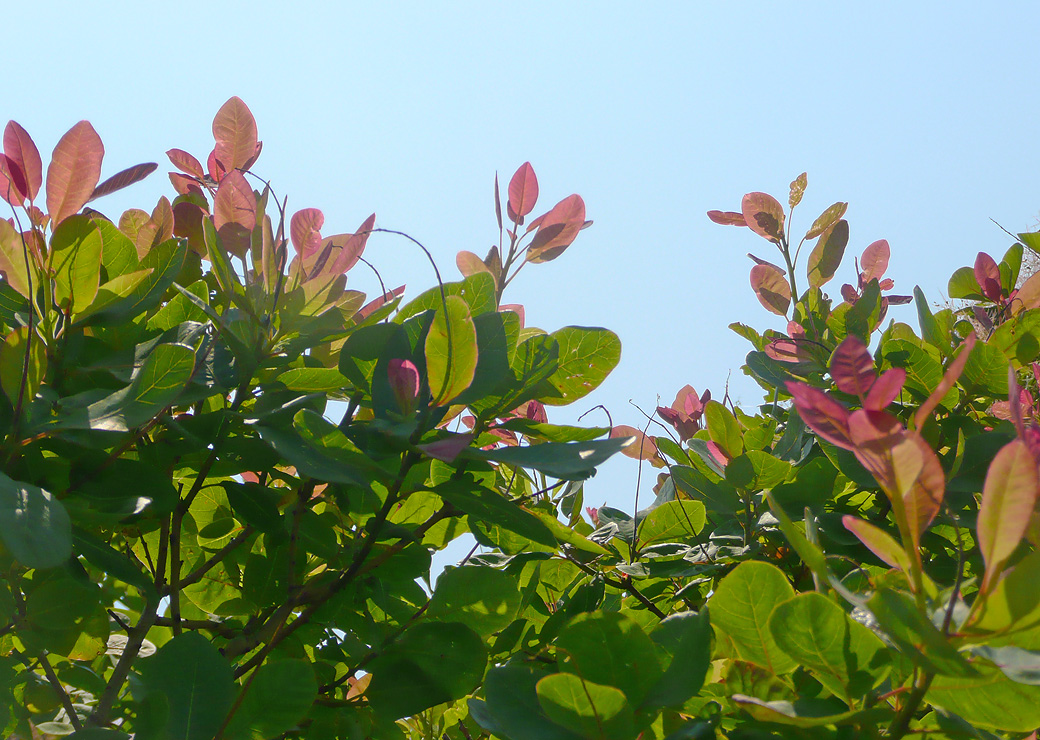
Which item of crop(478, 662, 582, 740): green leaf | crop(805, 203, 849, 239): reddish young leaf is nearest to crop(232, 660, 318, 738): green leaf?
crop(478, 662, 582, 740): green leaf

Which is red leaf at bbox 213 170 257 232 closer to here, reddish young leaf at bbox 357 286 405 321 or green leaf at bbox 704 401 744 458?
reddish young leaf at bbox 357 286 405 321

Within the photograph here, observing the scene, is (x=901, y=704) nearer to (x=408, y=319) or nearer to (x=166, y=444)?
(x=408, y=319)

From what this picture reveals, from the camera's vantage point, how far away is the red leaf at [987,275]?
5.50 ft

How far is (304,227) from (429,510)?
48 centimetres

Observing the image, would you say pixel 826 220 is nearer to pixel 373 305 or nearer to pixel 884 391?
pixel 373 305

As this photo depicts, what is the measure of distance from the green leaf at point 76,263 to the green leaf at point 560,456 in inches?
20.5

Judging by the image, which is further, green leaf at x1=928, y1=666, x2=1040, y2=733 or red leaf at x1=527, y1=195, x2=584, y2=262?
red leaf at x1=527, y1=195, x2=584, y2=262

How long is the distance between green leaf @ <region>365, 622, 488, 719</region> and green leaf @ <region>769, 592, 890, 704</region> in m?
0.42

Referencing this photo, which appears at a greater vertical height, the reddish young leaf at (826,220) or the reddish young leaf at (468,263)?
the reddish young leaf at (826,220)

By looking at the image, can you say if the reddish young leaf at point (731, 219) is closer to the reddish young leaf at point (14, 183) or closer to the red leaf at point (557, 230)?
the red leaf at point (557, 230)

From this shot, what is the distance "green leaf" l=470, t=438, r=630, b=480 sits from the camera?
2.39 feet

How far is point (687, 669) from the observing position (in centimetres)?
70

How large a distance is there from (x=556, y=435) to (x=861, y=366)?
44 centimetres


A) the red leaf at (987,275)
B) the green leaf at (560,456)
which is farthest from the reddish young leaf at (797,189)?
the green leaf at (560,456)
